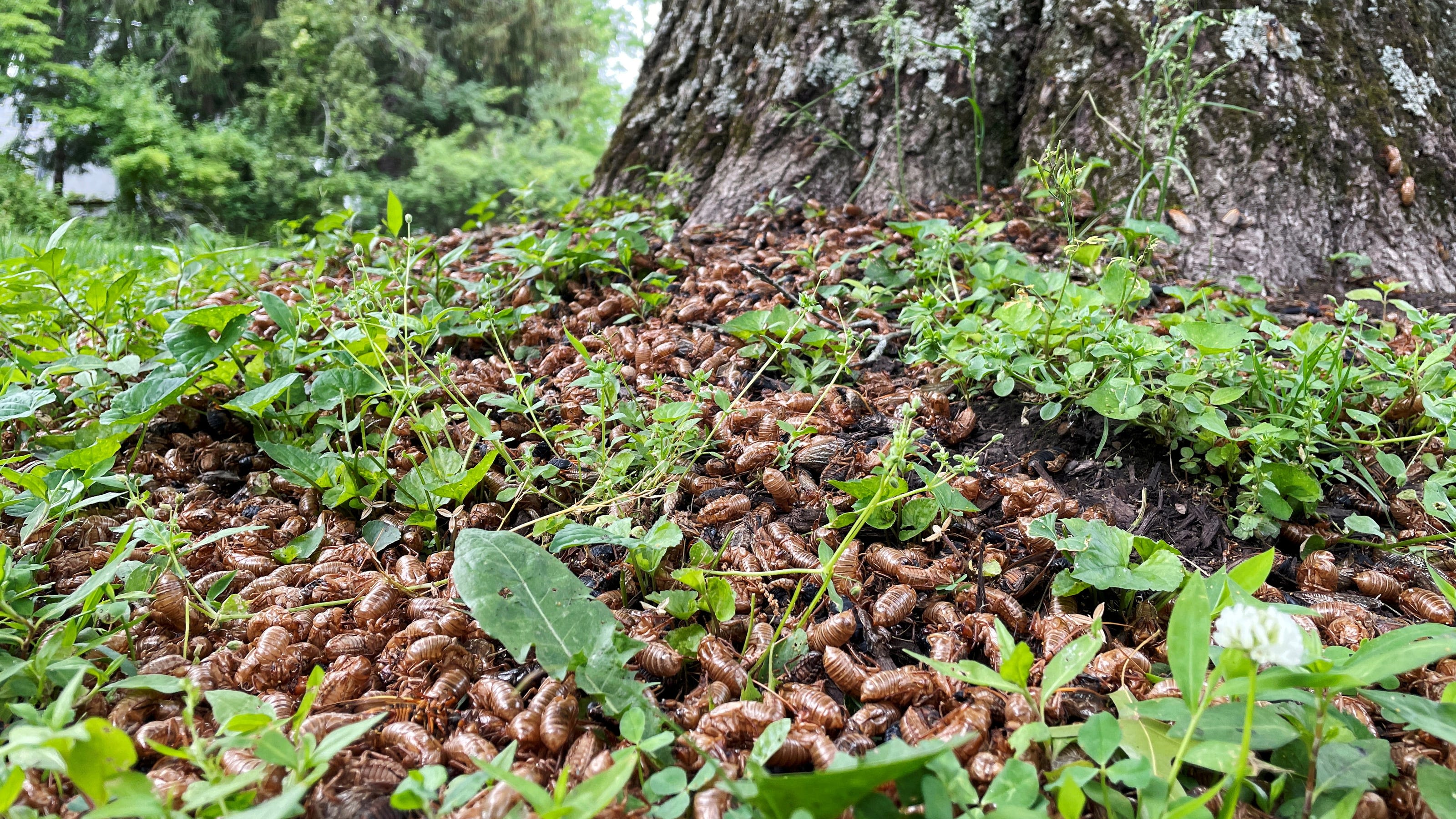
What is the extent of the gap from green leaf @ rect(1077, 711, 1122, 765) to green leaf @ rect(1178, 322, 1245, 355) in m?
1.05

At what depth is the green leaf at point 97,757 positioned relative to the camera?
2.81 feet

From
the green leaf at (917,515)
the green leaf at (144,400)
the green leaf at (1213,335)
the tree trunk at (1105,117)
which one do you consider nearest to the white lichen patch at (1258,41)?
the tree trunk at (1105,117)

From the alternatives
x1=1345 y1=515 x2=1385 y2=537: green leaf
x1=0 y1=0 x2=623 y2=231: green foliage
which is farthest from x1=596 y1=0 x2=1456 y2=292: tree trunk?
x1=0 y1=0 x2=623 y2=231: green foliage

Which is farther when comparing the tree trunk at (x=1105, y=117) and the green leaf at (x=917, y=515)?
the tree trunk at (x=1105, y=117)

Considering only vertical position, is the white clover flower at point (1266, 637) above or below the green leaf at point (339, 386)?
above

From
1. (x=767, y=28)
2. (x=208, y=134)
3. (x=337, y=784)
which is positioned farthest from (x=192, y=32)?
(x=337, y=784)

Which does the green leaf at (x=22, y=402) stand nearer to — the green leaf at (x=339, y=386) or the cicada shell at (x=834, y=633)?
the green leaf at (x=339, y=386)

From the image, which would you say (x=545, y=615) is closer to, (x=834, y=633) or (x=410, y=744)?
(x=410, y=744)

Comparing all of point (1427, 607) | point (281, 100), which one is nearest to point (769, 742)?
point (1427, 607)

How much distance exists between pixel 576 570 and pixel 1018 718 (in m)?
0.87

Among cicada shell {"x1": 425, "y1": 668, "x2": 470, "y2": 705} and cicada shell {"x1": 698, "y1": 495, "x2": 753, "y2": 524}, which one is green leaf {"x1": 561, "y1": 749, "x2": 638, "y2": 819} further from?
cicada shell {"x1": 698, "y1": 495, "x2": 753, "y2": 524}

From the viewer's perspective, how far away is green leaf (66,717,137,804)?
85 cm

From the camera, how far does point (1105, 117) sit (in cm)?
307

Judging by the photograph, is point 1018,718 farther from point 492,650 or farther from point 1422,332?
point 1422,332
